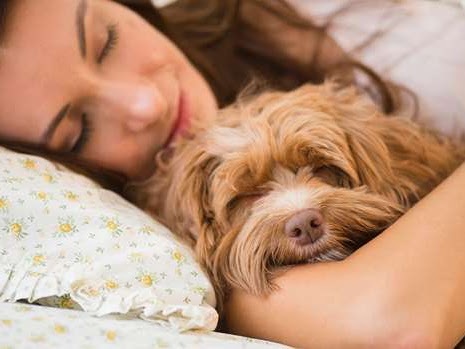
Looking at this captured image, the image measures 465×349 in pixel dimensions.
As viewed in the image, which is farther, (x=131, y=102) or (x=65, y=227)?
(x=131, y=102)

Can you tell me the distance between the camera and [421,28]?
8.14ft

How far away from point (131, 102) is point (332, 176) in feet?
2.26

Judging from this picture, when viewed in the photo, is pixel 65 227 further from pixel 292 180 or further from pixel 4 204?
pixel 292 180

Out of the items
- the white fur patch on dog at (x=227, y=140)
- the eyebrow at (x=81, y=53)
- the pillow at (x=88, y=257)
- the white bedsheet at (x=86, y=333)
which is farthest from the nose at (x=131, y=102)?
the white bedsheet at (x=86, y=333)

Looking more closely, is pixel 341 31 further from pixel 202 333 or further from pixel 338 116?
pixel 202 333

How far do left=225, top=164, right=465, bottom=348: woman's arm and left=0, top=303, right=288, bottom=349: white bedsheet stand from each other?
136 millimetres

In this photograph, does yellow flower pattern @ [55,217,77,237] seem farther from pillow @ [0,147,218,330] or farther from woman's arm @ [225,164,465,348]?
woman's arm @ [225,164,465,348]

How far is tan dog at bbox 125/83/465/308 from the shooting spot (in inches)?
72.4

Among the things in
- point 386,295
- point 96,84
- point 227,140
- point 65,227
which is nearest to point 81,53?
point 96,84

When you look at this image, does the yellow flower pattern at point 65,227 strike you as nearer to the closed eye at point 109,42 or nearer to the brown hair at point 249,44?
the closed eye at point 109,42

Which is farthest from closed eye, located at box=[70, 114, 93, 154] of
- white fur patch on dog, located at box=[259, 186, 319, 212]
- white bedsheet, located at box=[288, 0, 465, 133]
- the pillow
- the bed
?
white bedsheet, located at box=[288, 0, 465, 133]

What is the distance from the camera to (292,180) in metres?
1.97

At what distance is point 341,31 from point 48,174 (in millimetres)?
1218

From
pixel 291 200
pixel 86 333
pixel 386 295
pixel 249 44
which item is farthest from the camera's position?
pixel 249 44
